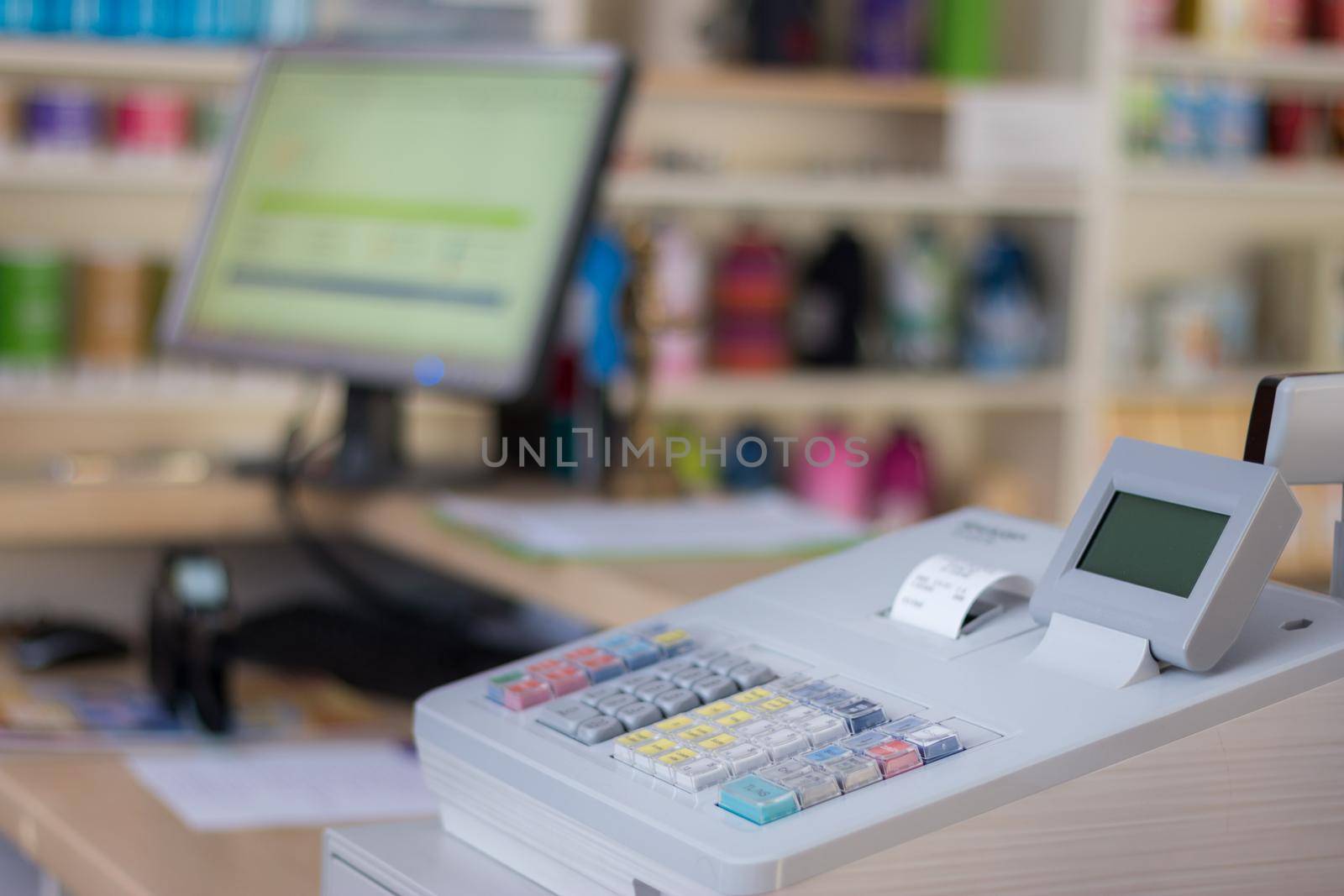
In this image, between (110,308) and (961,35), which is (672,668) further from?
(961,35)

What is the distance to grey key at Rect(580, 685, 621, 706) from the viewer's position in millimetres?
651

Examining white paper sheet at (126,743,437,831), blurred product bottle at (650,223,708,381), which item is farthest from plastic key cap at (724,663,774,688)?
blurred product bottle at (650,223,708,381)

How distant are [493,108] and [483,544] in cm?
44

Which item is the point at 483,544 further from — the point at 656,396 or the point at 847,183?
the point at 847,183

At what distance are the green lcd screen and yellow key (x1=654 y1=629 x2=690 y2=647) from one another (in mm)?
179

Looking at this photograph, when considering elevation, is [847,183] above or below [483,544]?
above

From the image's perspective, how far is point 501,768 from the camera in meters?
0.64

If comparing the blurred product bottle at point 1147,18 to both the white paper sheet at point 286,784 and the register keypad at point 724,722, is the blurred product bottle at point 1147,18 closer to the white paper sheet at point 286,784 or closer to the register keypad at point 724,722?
the white paper sheet at point 286,784

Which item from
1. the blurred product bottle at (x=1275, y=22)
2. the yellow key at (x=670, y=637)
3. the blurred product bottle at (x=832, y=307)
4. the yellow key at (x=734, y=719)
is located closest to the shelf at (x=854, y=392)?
the blurred product bottle at (x=832, y=307)

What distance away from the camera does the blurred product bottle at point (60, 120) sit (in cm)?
277

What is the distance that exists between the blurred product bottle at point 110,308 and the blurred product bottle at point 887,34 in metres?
1.51

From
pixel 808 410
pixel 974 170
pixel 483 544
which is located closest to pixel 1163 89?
pixel 974 170

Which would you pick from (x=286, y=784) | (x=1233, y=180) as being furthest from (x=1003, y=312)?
(x=286, y=784)

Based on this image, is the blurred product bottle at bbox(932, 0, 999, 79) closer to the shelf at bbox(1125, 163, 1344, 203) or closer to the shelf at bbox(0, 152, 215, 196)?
the shelf at bbox(1125, 163, 1344, 203)
